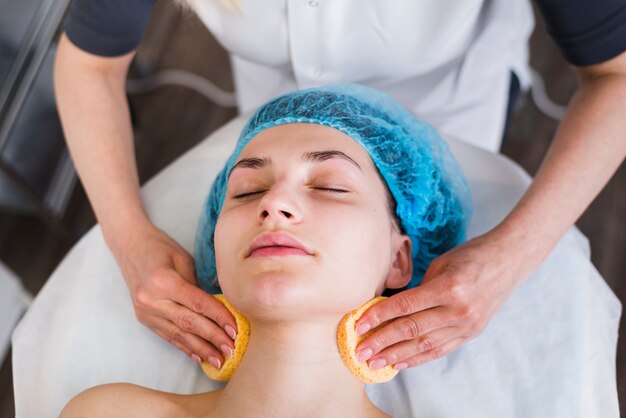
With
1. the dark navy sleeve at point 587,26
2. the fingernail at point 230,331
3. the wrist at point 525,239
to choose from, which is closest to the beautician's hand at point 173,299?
the fingernail at point 230,331

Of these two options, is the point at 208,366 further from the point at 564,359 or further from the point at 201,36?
the point at 201,36

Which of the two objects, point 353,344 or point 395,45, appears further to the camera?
point 395,45

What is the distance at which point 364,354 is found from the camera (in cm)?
102

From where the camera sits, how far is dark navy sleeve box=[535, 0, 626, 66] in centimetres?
103

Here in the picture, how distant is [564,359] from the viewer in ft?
3.76

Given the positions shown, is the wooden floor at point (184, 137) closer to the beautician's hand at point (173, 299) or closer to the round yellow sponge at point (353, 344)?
the beautician's hand at point (173, 299)

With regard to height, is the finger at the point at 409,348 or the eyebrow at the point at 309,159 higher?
the eyebrow at the point at 309,159

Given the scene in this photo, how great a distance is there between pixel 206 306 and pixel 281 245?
21 centimetres

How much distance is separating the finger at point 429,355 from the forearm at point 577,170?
0.67ft

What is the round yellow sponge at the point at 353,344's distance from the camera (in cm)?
101

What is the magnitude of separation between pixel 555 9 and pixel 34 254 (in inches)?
70.9

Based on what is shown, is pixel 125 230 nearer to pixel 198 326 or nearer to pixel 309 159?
pixel 198 326

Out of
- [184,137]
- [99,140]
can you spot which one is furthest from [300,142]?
[184,137]

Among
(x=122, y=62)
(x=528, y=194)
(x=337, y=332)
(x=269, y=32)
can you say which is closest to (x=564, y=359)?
(x=528, y=194)
